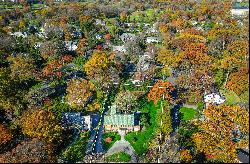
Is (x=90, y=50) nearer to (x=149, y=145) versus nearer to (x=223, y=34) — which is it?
(x=223, y=34)

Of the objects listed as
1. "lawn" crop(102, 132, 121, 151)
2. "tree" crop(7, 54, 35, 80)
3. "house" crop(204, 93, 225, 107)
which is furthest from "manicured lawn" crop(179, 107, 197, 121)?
"tree" crop(7, 54, 35, 80)

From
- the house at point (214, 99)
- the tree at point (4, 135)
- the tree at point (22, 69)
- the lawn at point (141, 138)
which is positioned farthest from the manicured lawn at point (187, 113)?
the tree at point (22, 69)

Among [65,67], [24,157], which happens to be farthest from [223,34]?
[24,157]

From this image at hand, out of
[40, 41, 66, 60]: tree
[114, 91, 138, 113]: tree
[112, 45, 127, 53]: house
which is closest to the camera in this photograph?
[114, 91, 138, 113]: tree

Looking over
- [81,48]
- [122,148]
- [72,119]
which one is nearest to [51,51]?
[81,48]

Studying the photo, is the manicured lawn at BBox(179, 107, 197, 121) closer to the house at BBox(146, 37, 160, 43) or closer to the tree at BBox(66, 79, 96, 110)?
the tree at BBox(66, 79, 96, 110)

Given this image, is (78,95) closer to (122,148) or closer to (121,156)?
(122,148)

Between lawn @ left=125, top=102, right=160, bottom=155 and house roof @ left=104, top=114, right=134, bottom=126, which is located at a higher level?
house roof @ left=104, top=114, right=134, bottom=126
